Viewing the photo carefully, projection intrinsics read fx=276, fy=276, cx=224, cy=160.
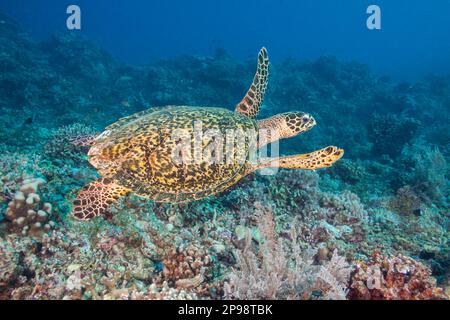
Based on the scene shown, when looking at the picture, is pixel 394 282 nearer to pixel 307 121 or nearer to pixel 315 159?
pixel 315 159

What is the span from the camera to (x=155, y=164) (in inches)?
137

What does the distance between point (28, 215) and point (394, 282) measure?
13.8ft

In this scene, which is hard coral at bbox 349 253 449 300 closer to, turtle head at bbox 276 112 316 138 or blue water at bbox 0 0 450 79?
turtle head at bbox 276 112 316 138

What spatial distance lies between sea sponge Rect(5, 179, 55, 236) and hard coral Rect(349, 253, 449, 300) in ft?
11.9

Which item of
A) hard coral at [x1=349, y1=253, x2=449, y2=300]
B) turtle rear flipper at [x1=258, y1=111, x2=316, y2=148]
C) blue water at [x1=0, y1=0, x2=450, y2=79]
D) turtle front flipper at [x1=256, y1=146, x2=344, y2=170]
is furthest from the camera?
blue water at [x1=0, y1=0, x2=450, y2=79]

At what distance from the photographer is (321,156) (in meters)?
3.77

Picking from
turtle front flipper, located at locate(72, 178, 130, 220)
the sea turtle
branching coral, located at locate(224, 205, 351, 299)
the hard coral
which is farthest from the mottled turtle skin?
the hard coral

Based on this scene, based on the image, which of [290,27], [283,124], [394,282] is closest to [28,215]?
[283,124]

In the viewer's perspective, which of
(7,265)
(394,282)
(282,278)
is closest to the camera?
(7,265)

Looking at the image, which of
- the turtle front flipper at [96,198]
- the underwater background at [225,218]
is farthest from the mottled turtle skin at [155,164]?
the underwater background at [225,218]

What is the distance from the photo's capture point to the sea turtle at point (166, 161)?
11.3 ft

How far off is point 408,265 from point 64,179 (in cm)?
491

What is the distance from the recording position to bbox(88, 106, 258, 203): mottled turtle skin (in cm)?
345

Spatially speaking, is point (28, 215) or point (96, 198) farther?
point (96, 198)
